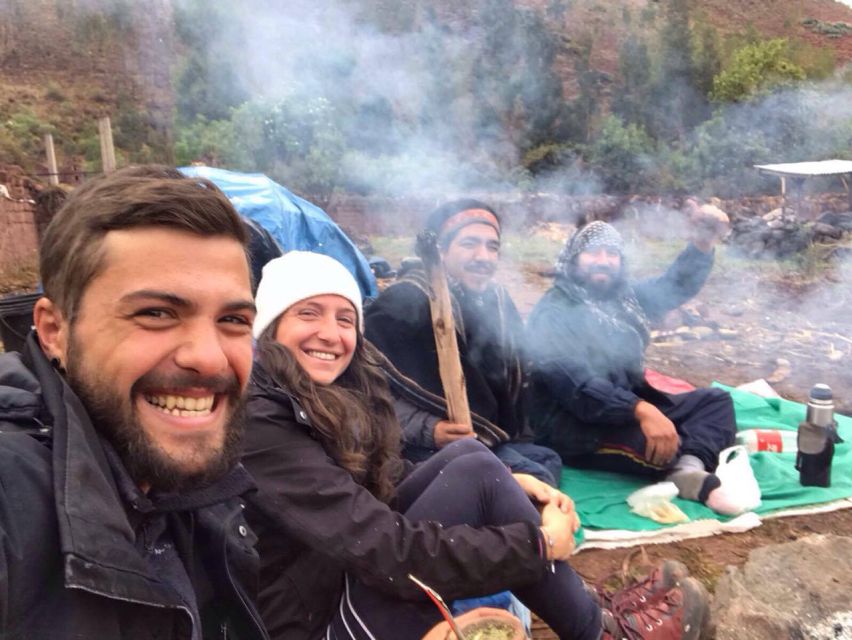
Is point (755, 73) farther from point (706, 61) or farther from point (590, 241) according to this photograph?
point (590, 241)

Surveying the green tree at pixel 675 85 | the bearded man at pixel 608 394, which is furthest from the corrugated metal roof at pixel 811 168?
the bearded man at pixel 608 394

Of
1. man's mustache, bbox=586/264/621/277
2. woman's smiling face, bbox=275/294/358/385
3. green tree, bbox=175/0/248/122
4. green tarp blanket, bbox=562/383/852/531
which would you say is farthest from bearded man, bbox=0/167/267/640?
green tree, bbox=175/0/248/122

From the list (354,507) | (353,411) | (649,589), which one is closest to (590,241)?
(649,589)

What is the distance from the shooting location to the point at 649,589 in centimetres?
227

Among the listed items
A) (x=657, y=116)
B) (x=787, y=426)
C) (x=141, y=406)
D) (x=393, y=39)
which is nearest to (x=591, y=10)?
(x=657, y=116)

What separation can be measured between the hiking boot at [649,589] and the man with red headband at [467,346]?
29.7 inches

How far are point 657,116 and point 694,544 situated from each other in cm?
763

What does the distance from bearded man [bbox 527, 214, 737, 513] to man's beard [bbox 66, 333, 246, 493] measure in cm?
249

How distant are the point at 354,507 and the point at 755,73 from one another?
10273 millimetres

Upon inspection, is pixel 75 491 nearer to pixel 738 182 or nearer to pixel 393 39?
pixel 393 39

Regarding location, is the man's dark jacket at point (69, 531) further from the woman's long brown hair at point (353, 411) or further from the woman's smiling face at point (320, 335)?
the woman's smiling face at point (320, 335)

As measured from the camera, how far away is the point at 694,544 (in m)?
3.02

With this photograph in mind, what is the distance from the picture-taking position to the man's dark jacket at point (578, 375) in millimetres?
3330

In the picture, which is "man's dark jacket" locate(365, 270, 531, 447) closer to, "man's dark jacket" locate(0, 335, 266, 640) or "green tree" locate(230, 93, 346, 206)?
"man's dark jacket" locate(0, 335, 266, 640)
